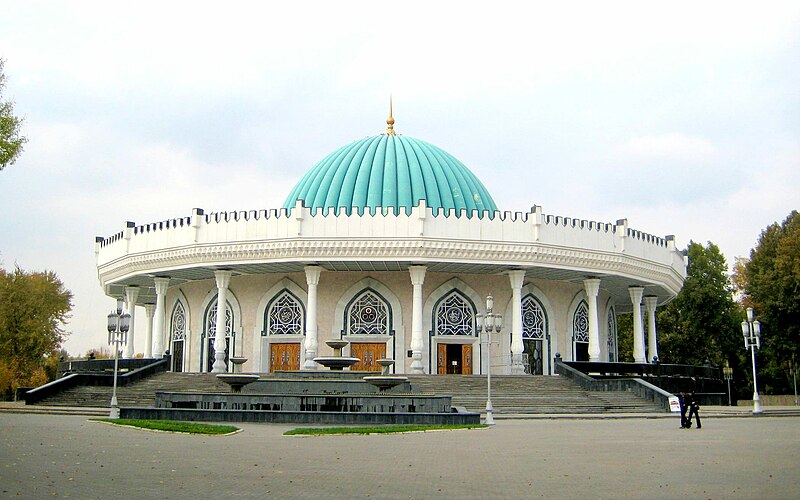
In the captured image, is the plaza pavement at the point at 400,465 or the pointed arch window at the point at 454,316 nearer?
the plaza pavement at the point at 400,465

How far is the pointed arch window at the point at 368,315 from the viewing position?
33.3m

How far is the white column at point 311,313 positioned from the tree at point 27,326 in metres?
28.6

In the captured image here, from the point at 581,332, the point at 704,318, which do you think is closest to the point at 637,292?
the point at 581,332

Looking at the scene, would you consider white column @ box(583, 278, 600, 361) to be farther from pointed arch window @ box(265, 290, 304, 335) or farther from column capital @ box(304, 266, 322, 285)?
pointed arch window @ box(265, 290, 304, 335)

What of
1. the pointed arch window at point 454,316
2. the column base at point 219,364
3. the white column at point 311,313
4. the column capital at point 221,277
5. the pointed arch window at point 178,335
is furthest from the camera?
the pointed arch window at point 178,335

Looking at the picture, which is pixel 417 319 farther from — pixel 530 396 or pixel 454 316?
pixel 530 396

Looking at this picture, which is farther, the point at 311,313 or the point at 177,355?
the point at 177,355

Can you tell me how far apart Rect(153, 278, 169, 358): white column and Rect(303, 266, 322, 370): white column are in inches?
267

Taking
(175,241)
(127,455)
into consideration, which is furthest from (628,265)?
(127,455)

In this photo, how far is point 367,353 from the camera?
33156 mm

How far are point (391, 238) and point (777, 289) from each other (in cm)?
2375

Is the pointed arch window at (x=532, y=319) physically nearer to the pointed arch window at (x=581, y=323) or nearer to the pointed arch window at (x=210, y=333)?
the pointed arch window at (x=581, y=323)

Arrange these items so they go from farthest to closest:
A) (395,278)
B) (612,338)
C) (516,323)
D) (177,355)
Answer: (612,338), (177,355), (395,278), (516,323)

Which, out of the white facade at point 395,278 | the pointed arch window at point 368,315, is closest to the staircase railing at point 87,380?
the white facade at point 395,278
